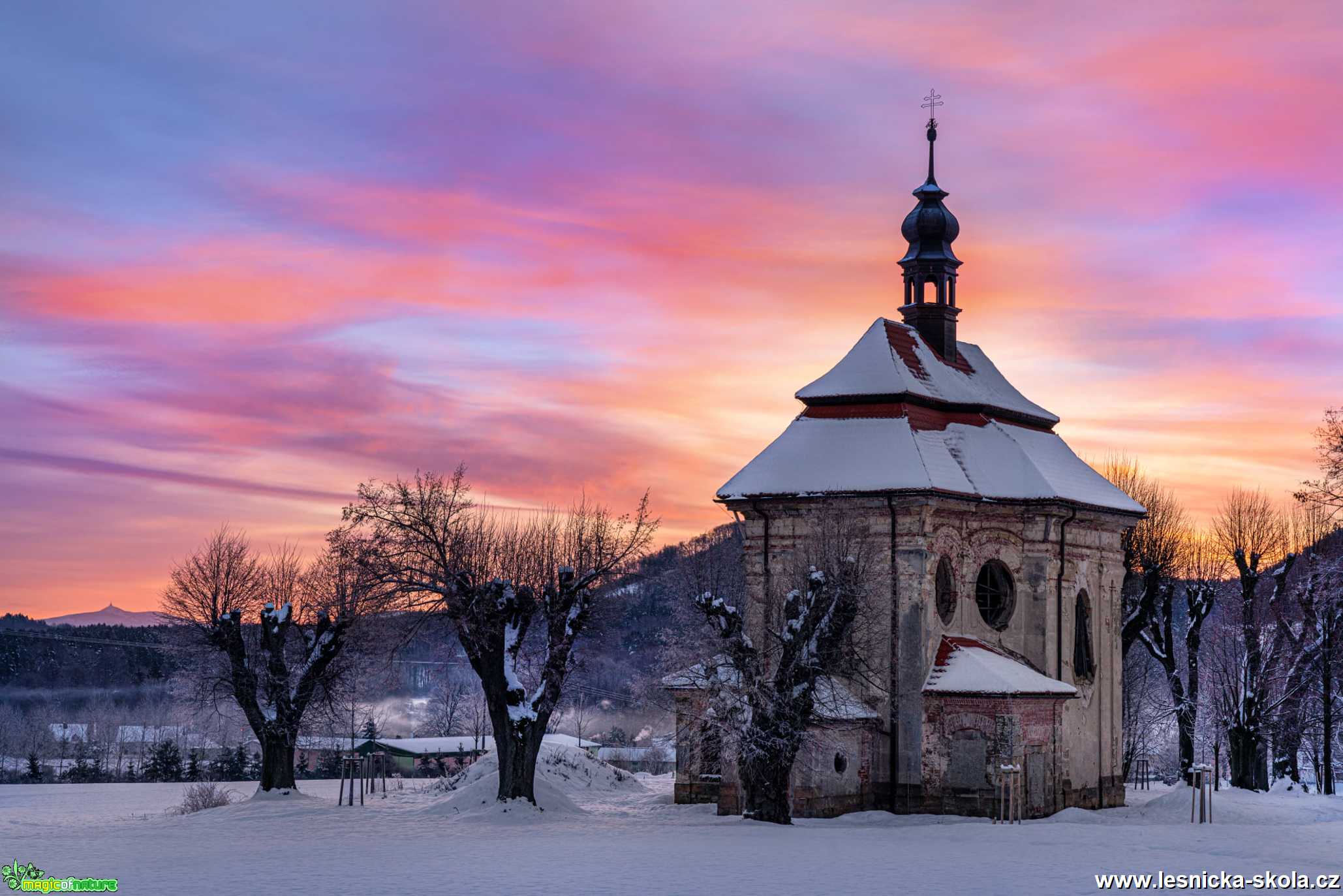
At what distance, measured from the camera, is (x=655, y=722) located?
116 metres

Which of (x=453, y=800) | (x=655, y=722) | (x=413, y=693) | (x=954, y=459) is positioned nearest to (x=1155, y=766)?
(x=655, y=722)

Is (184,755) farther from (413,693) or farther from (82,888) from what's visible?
(82,888)

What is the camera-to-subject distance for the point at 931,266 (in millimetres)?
45469

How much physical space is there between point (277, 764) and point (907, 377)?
20.3 metres

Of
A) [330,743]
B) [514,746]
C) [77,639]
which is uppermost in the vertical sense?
[77,639]

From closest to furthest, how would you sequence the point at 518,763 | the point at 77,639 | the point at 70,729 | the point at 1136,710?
1. the point at 518,763
2. the point at 1136,710
3. the point at 70,729
4. the point at 77,639

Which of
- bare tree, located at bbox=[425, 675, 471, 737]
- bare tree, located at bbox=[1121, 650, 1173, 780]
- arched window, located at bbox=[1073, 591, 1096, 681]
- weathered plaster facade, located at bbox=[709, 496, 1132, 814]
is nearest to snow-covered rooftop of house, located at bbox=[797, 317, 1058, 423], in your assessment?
weathered plaster facade, located at bbox=[709, 496, 1132, 814]

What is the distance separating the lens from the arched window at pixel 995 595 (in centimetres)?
3884

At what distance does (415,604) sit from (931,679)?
12.9m

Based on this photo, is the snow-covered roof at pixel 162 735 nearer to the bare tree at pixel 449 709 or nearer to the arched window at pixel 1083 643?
the bare tree at pixel 449 709

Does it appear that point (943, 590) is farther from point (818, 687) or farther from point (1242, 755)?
point (1242, 755)

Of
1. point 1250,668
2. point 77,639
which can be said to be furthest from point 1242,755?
point 77,639

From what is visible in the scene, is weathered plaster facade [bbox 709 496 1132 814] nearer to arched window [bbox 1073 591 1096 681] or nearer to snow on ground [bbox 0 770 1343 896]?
arched window [bbox 1073 591 1096 681]

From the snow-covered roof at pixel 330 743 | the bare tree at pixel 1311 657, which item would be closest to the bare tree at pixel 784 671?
the bare tree at pixel 1311 657
